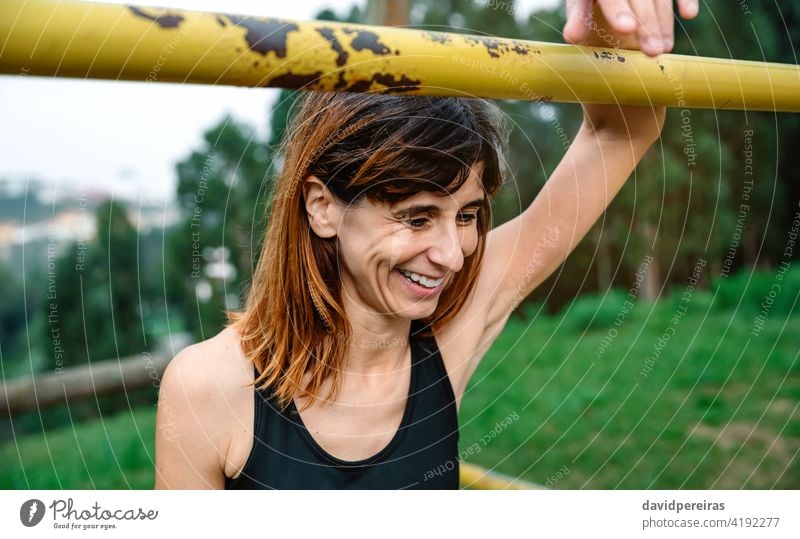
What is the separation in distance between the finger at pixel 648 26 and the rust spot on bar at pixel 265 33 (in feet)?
0.77

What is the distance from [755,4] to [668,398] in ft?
5.90

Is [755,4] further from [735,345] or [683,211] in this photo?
[735,345]

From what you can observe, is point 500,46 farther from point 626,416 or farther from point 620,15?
point 626,416

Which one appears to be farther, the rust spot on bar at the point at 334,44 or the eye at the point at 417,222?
the eye at the point at 417,222

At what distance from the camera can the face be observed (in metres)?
0.65

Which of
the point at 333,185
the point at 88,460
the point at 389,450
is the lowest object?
the point at 88,460

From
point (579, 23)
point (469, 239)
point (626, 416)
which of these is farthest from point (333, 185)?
point (626, 416)

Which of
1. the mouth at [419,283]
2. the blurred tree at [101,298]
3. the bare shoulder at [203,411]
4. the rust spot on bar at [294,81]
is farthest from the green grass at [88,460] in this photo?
the rust spot on bar at [294,81]

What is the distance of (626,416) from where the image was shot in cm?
194

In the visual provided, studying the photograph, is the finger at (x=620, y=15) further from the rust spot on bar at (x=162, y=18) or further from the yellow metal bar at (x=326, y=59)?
the rust spot on bar at (x=162, y=18)

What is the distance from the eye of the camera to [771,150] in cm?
316

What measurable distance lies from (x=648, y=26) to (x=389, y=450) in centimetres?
41

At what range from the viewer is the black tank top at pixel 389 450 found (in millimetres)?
660

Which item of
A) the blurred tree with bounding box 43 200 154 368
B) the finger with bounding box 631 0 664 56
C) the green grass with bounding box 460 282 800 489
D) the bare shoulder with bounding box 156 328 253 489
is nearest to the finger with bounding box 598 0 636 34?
the finger with bounding box 631 0 664 56
